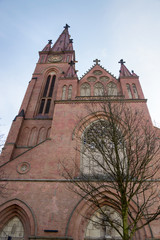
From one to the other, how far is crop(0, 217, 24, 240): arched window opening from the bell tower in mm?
5225

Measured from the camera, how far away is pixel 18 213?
9438 millimetres

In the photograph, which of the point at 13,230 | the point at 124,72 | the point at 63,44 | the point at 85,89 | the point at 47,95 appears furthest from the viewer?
the point at 63,44

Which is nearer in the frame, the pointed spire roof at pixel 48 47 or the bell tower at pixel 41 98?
the bell tower at pixel 41 98

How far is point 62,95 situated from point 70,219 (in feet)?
29.3

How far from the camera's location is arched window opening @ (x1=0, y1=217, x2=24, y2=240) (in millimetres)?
8859

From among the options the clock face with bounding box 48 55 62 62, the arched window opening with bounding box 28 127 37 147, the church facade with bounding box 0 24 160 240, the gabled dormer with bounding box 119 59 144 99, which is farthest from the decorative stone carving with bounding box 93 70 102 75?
the clock face with bounding box 48 55 62 62

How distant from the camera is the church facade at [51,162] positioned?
873 centimetres

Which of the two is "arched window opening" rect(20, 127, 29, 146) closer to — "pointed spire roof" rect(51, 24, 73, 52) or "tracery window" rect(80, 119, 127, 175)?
"tracery window" rect(80, 119, 127, 175)

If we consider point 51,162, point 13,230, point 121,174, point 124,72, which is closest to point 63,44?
point 124,72

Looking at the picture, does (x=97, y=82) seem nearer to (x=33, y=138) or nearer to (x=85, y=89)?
(x=85, y=89)

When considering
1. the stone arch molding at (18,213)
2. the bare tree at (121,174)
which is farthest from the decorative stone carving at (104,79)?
the stone arch molding at (18,213)

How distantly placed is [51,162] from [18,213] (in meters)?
2.97

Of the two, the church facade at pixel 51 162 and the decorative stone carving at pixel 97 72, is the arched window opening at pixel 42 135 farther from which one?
the decorative stone carving at pixel 97 72

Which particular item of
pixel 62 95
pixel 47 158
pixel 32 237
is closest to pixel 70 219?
pixel 32 237
